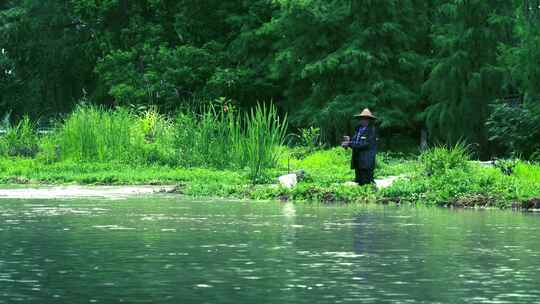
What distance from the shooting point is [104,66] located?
55250 millimetres

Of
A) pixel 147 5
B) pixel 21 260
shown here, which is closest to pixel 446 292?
pixel 21 260

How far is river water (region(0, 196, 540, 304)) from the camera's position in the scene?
10820 mm

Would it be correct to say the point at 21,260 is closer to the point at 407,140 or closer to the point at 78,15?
the point at 407,140

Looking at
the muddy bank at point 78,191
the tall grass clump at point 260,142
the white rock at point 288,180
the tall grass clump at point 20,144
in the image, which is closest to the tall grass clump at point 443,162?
the white rock at point 288,180

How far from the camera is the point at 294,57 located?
48531 mm

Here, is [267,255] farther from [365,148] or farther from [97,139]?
[97,139]

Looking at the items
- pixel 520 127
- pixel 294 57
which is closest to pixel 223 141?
pixel 520 127

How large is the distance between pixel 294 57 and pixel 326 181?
76.1 ft

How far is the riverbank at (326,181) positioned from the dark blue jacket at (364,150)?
20.4 inches

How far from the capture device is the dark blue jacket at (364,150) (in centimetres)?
2455

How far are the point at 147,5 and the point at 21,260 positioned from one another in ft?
152

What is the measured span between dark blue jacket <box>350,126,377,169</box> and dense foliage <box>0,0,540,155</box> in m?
13.5

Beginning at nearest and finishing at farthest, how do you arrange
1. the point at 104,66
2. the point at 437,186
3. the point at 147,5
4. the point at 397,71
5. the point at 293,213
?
the point at 293,213 < the point at 437,186 < the point at 397,71 < the point at 104,66 < the point at 147,5

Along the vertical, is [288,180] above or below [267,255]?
above
